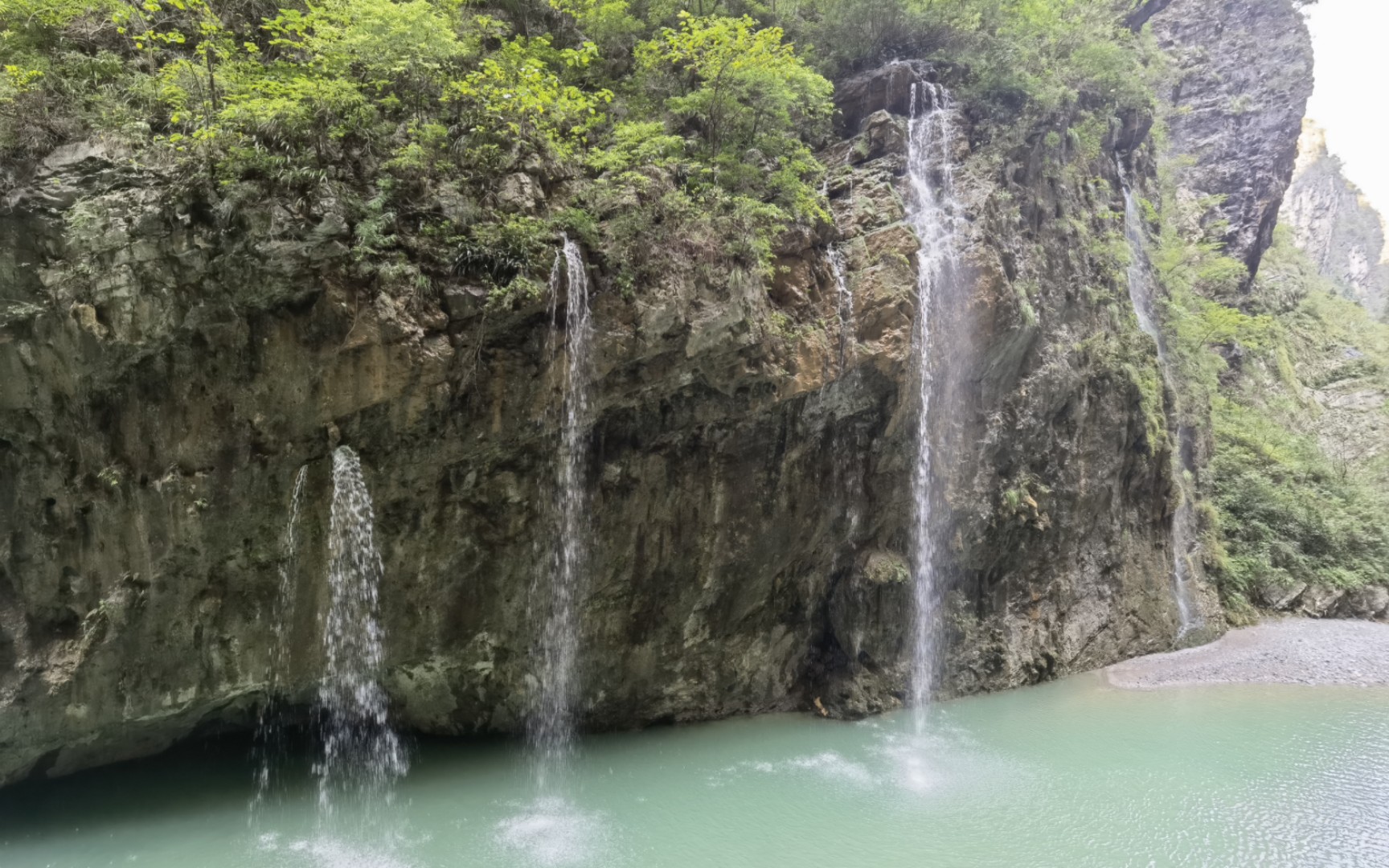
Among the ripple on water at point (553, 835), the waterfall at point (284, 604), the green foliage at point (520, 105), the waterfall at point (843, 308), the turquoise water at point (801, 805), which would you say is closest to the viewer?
the ripple on water at point (553, 835)

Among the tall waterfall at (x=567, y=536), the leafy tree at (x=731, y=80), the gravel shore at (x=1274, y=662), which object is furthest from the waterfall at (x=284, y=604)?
the gravel shore at (x=1274, y=662)

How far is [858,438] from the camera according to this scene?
11.0m

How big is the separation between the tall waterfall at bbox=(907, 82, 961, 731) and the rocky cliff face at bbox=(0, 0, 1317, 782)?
313mm

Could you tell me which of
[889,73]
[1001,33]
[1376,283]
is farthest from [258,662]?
[1376,283]

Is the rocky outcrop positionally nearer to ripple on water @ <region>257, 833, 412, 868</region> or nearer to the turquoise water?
the turquoise water

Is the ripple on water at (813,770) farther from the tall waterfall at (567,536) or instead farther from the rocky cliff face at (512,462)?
the tall waterfall at (567,536)

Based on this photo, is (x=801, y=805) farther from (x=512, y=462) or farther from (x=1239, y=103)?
(x=1239, y=103)

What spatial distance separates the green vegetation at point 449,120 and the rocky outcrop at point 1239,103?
23.0m

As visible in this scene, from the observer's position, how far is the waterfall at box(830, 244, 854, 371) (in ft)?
33.5

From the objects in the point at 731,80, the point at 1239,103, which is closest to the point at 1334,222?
the point at 1239,103

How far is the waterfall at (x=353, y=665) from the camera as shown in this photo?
812 cm

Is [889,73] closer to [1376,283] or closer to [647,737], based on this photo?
[647,737]

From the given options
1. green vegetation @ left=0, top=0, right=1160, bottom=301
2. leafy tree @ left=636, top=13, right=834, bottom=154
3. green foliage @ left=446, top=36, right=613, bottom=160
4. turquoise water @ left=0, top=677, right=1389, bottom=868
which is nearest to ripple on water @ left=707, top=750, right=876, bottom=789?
turquoise water @ left=0, top=677, right=1389, bottom=868

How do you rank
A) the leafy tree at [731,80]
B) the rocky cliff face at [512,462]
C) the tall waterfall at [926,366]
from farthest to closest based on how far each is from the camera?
1. the tall waterfall at [926,366]
2. the leafy tree at [731,80]
3. the rocky cliff face at [512,462]
